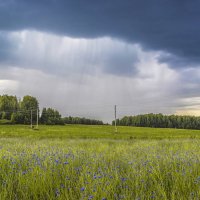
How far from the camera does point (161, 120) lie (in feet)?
450

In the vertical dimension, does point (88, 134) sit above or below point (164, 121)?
below

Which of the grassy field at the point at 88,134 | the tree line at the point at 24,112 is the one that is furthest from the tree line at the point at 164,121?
the grassy field at the point at 88,134

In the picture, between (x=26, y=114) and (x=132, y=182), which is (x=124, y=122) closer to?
(x=26, y=114)

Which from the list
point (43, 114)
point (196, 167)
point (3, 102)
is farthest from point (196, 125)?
point (196, 167)

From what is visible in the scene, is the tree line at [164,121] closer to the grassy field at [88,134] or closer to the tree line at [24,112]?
the tree line at [24,112]

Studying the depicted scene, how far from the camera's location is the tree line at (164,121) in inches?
5344

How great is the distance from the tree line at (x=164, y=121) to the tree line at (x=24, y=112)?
48082 mm

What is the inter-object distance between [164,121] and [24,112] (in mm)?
78998

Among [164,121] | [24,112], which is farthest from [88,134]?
[164,121]

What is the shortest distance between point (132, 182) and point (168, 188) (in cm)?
57

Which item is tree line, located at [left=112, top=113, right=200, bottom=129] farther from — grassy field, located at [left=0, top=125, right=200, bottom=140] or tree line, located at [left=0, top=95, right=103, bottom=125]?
grassy field, located at [left=0, top=125, right=200, bottom=140]

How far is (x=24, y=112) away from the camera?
327ft

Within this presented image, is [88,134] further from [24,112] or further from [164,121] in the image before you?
[164,121]

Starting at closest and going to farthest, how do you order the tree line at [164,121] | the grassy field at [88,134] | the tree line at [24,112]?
the grassy field at [88,134], the tree line at [24,112], the tree line at [164,121]
